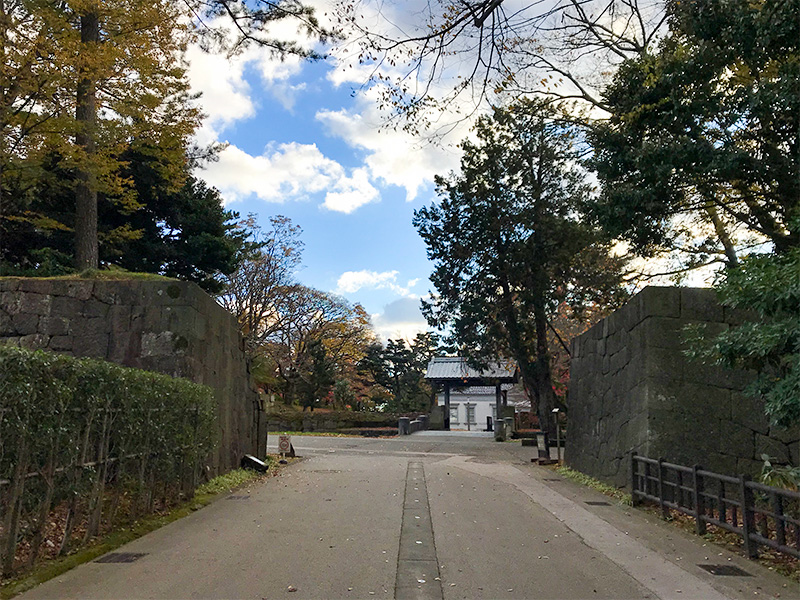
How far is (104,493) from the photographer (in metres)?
6.71

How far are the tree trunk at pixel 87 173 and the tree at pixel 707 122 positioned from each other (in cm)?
1046

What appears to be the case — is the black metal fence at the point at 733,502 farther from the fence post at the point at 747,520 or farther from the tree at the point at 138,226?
the tree at the point at 138,226

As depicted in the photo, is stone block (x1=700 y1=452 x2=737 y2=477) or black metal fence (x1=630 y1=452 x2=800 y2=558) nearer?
black metal fence (x1=630 y1=452 x2=800 y2=558)

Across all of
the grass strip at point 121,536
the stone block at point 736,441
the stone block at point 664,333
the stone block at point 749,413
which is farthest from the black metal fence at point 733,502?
the grass strip at point 121,536

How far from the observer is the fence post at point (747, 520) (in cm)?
618

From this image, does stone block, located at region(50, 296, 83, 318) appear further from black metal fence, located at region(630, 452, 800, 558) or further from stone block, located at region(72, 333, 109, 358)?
black metal fence, located at region(630, 452, 800, 558)

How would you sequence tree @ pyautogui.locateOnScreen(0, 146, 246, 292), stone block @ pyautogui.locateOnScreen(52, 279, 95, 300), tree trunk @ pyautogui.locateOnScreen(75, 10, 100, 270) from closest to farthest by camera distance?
stone block @ pyautogui.locateOnScreen(52, 279, 95, 300) < tree trunk @ pyautogui.locateOnScreen(75, 10, 100, 270) < tree @ pyautogui.locateOnScreen(0, 146, 246, 292)

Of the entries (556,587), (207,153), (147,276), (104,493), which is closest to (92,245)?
(147,276)

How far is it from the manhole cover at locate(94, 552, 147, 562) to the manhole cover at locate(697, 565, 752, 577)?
4.97 metres

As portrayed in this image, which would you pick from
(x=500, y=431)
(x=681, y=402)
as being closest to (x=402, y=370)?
(x=500, y=431)

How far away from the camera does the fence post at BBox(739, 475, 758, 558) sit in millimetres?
6180

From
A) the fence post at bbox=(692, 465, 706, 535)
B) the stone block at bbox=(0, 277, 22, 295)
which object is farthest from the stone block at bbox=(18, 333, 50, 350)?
the fence post at bbox=(692, 465, 706, 535)

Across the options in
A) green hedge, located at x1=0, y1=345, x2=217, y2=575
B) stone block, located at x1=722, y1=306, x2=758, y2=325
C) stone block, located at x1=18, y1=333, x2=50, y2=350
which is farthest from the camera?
stone block, located at x1=18, y1=333, x2=50, y2=350

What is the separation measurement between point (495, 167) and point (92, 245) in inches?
605
